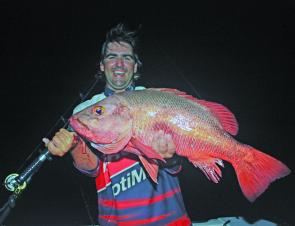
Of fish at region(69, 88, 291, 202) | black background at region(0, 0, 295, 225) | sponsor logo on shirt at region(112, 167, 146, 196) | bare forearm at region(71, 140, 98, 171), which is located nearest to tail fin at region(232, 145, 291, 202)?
fish at region(69, 88, 291, 202)

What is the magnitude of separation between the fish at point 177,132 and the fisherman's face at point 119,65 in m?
0.34

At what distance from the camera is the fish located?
1.28 metres

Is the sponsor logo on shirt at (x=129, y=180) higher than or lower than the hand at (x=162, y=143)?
lower

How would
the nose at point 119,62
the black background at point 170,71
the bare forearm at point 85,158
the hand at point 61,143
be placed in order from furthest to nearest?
the black background at point 170,71
the nose at point 119,62
the bare forearm at point 85,158
the hand at point 61,143

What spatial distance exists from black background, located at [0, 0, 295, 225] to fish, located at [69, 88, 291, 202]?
4.86 ft

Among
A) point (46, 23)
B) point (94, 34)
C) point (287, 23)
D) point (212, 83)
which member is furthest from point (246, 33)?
point (46, 23)

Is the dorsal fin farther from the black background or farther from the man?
the black background

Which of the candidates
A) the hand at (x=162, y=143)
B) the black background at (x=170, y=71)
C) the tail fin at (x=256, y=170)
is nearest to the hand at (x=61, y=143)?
the hand at (x=162, y=143)

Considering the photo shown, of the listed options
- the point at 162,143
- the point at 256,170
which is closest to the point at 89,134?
the point at 162,143

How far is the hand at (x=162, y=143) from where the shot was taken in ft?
4.35

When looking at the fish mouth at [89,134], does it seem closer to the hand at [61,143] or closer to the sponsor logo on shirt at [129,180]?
the hand at [61,143]

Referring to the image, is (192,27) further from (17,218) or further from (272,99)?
(17,218)

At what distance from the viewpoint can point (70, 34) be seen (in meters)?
3.22

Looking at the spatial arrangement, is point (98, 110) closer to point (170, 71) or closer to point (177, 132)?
point (177, 132)
